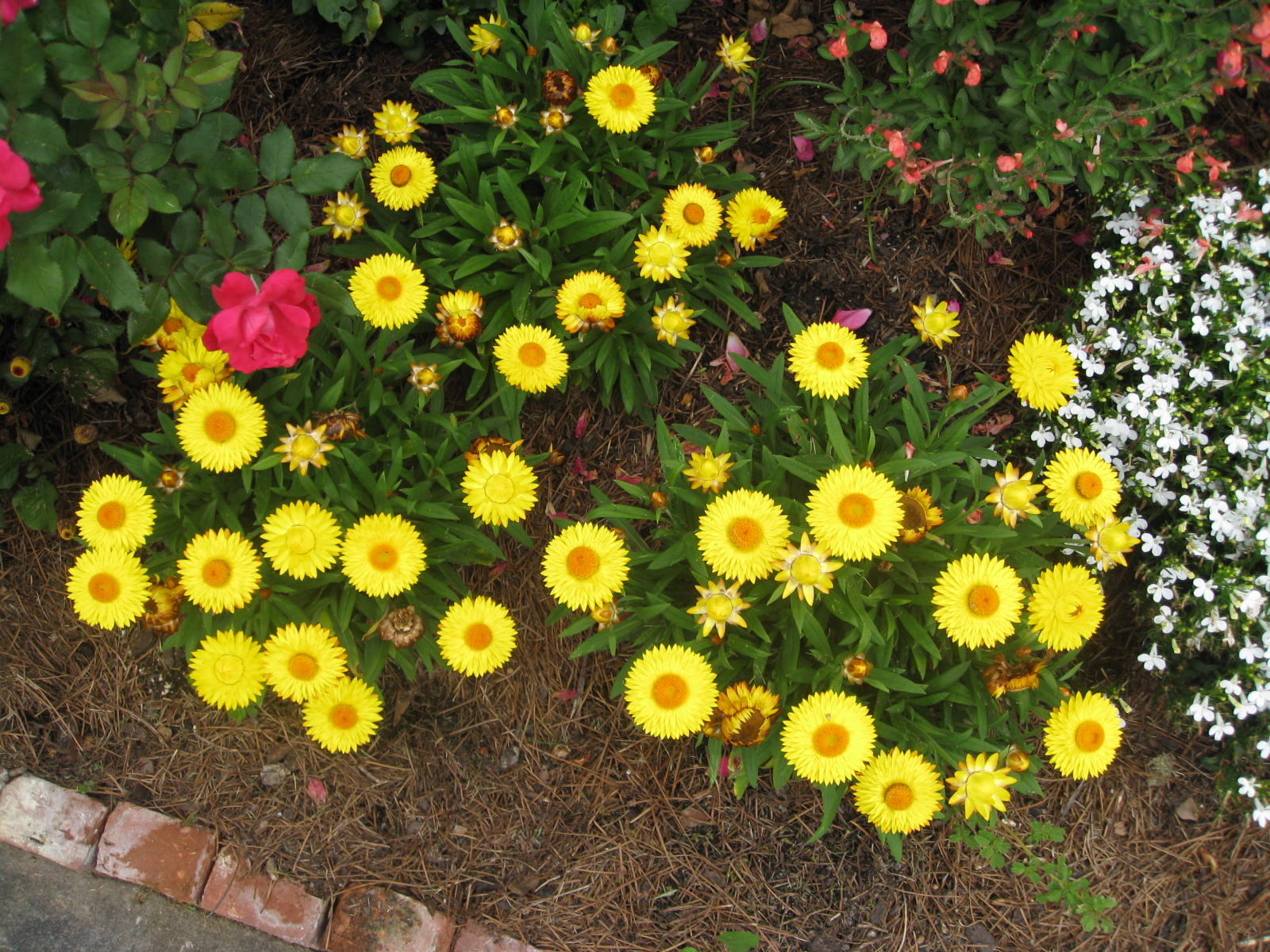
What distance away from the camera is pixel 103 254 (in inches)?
66.4

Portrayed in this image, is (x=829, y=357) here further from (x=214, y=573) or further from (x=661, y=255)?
(x=214, y=573)

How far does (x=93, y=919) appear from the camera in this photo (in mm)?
2637

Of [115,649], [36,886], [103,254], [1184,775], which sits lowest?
[36,886]

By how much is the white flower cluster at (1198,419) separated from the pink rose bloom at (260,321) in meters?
2.05

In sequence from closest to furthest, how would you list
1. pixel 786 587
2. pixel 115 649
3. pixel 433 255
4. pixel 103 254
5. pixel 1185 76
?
pixel 103 254, pixel 786 587, pixel 1185 76, pixel 433 255, pixel 115 649

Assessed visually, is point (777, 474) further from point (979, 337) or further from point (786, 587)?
point (979, 337)

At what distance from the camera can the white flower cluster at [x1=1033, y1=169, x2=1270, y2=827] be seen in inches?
91.4

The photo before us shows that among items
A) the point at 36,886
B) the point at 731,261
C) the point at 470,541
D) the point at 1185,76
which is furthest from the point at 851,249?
the point at 36,886

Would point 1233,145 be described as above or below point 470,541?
above

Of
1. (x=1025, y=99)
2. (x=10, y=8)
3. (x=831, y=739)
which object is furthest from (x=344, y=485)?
(x=1025, y=99)

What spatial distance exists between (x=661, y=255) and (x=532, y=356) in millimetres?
467

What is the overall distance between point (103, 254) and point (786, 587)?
1634 millimetres

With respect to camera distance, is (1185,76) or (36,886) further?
(36,886)

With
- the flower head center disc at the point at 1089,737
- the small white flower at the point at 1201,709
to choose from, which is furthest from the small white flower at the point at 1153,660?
the flower head center disc at the point at 1089,737
